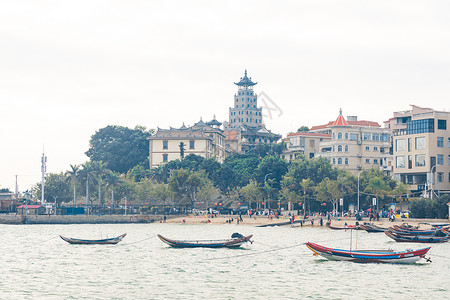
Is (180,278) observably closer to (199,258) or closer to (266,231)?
(199,258)

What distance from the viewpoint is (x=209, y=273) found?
2288 inches

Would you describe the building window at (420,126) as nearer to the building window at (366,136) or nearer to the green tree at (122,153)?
the building window at (366,136)

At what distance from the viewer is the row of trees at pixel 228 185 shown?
130 meters

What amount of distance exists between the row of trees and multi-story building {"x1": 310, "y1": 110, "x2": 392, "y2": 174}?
3691 millimetres

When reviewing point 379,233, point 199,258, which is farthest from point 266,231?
point 199,258

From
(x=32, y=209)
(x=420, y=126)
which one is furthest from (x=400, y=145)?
(x=32, y=209)

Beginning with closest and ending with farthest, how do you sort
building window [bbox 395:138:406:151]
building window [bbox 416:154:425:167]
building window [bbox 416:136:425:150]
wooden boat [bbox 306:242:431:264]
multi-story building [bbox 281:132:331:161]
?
wooden boat [bbox 306:242:431:264] < building window [bbox 416:136:425:150] < building window [bbox 416:154:425:167] < building window [bbox 395:138:406:151] < multi-story building [bbox 281:132:331:161]

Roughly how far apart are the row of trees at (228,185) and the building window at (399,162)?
11.0 feet

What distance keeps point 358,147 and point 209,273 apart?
10558 cm

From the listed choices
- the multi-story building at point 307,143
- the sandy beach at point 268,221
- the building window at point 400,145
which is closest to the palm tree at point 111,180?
the sandy beach at point 268,221

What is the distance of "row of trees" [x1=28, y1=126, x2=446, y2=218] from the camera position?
12975 centimetres

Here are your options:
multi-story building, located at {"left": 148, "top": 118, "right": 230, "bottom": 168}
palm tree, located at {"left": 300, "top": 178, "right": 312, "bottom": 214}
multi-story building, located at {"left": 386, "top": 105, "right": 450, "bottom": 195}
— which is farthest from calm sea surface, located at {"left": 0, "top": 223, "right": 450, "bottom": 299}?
multi-story building, located at {"left": 148, "top": 118, "right": 230, "bottom": 168}

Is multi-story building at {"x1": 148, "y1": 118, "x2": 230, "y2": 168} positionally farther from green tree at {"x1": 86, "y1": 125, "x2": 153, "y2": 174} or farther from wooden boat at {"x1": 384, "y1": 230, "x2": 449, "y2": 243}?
wooden boat at {"x1": 384, "y1": 230, "x2": 449, "y2": 243}

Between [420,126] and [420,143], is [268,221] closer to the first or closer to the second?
[420,143]
